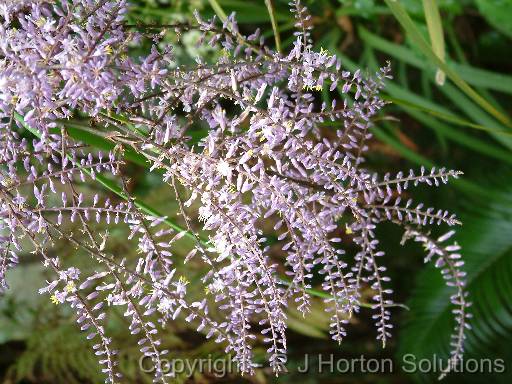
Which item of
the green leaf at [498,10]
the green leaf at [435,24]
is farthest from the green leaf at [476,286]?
the green leaf at [435,24]

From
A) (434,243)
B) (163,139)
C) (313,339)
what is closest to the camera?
(163,139)

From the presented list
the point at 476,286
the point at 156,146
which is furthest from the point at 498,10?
the point at 156,146

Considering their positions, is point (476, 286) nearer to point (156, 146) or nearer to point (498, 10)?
point (498, 10)

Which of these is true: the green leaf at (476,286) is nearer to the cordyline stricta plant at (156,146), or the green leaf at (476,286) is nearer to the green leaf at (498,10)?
the green leaf at (498,10)

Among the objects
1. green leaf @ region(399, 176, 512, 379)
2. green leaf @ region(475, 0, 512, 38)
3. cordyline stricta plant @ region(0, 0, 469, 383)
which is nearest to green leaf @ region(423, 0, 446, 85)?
cordyline stricta plant @ region(0, 0, 469, 383)

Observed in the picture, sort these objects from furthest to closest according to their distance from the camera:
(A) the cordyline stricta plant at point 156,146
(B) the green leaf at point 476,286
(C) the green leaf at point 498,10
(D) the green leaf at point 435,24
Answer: (B) the green leaf at point 476,286 < (C) the green leaf at point 498,10 < (D) the green leaf at point 435,24 < (A) the cordyline stricta plant at point 156,146

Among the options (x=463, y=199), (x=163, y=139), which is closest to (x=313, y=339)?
(x=463, y=199)

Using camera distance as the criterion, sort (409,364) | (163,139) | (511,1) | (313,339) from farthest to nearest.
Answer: (313,339) < (409,364) < (511,1) < (163,139)

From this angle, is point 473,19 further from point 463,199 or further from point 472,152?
point 463,199
